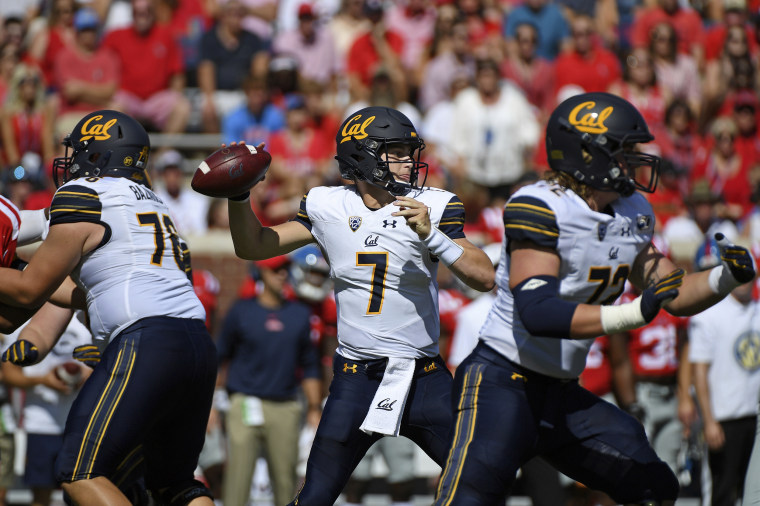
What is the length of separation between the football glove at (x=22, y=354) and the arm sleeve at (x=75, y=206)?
0.68m

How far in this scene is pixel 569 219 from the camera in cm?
415

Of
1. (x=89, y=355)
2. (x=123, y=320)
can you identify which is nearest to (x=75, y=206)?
(x=123, y=320)

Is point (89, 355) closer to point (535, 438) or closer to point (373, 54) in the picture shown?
point (535, 438)

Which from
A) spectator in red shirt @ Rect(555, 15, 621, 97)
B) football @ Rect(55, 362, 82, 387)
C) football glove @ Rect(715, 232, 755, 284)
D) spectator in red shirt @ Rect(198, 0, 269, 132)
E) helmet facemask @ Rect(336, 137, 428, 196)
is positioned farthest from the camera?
spectator in red shirt @ Rect(198, 0, 269, 132)

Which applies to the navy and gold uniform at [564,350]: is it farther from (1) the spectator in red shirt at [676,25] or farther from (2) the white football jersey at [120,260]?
(1) the spectator in red shirt at [676,25]

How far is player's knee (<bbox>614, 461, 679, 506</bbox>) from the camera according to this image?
13.9 ft

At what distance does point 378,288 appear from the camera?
4656 mm

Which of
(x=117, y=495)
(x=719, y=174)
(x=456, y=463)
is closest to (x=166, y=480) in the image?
(x=117, y=495)

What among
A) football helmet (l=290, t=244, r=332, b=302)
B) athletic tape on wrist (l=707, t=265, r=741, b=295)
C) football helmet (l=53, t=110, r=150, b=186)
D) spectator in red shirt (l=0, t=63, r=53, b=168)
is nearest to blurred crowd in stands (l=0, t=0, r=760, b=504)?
spectator in red shirt (l=0, t=63, r=53, b=168)

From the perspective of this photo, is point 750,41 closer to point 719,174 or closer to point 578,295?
point 719,174

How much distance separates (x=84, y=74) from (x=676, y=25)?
643 centimetres

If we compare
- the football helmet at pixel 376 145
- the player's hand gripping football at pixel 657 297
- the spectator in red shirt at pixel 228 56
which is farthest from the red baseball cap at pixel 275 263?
the player's hand gripping football at pixel 657 297

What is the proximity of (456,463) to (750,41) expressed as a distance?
878 centimetres

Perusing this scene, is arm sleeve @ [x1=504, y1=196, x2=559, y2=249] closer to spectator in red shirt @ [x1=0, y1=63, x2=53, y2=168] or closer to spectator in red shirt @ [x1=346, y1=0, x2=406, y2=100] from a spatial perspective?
spectator in red shirt @ [x1=346, y1=0, x2=406, y2=100]
